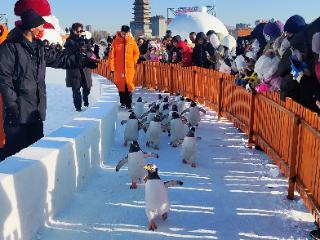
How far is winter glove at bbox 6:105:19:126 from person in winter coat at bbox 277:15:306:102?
3032 mm

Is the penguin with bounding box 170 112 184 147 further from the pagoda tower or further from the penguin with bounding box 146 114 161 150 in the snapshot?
the pagoda tower

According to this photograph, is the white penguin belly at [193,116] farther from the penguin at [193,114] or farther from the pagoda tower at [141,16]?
the pagoda tower at [141,16]

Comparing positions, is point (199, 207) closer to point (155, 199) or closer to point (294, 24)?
point (155, 199)

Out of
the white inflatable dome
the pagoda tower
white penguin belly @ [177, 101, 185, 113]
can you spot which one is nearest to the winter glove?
white penguin belly @ [177, 101, 185, 113]

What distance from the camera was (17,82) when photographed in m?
4.20

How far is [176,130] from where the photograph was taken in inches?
270

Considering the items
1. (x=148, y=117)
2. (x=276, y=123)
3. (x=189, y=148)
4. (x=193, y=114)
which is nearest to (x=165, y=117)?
(x=148, y=117)

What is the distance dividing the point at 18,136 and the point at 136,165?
4.34 ft

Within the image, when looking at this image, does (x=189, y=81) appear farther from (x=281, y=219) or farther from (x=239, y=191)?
(x=281, y=219)

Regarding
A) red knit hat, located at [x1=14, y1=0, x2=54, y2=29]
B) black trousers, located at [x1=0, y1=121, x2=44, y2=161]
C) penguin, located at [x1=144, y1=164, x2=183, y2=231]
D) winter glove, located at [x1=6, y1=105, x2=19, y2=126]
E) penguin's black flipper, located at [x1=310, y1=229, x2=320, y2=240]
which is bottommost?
penguin's black flipper, located at [x1=310, y1=229, x2=320, y2=240]

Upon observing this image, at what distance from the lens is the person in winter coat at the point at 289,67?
5023mm

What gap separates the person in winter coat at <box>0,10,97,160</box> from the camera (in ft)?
13.4

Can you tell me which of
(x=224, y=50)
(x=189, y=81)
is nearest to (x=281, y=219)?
(x=189, y=81)

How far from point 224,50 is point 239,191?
9.74 metres
